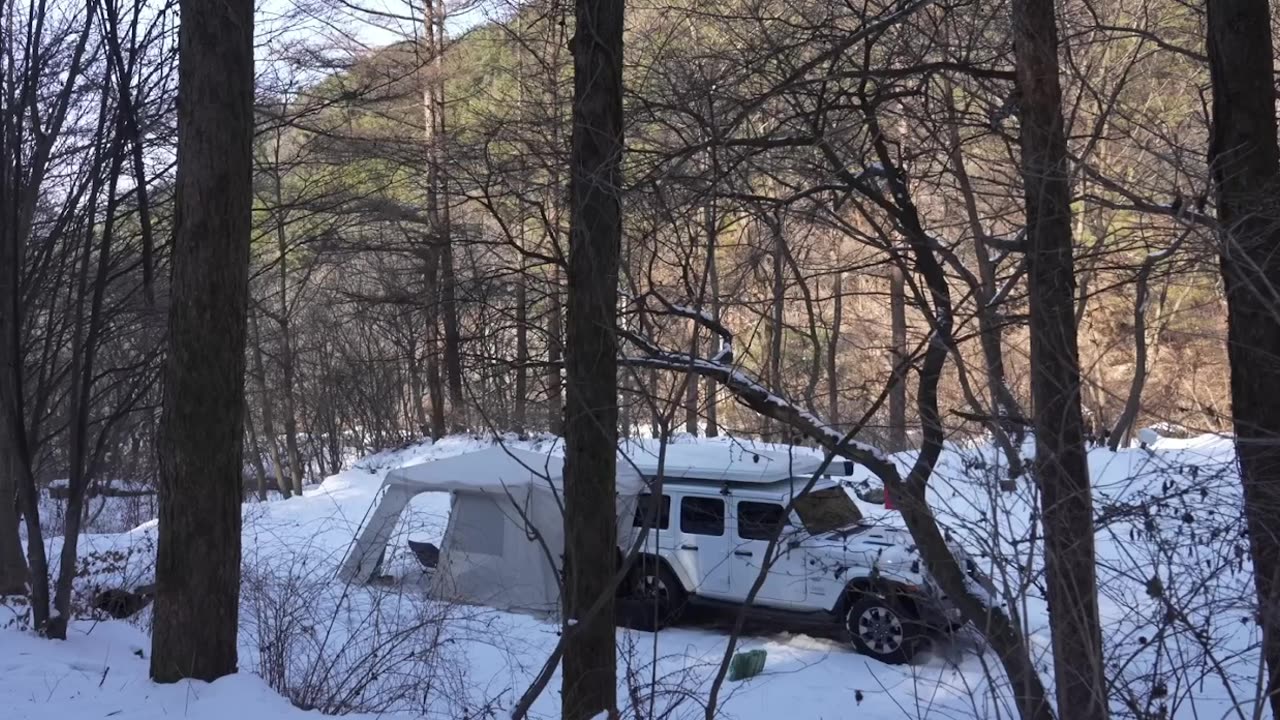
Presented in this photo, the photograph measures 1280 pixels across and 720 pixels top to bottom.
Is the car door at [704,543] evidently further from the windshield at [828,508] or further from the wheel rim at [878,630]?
the wheel rim at [878,630]

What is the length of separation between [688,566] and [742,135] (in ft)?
16.9

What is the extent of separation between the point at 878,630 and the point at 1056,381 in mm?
6157

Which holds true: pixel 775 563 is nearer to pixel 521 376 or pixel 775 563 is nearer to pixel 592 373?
pixel 521 376

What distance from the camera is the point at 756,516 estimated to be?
38.1 feet

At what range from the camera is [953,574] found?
6.95m

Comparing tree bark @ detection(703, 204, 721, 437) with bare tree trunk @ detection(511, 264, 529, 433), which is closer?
tree bark @ detection(703, 204, 721, 437)

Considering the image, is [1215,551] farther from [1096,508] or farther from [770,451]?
Result: [770,451]

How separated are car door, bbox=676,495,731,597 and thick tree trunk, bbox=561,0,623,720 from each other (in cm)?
572

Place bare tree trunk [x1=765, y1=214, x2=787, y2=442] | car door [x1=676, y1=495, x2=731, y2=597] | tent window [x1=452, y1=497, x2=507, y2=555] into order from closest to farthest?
bare tree trunk [x1=765, y1=214, x2=787, y2=442] → car door [x1=676, y1=495, x2=731, y2=597] → tent window [x1=452, y1=497, x2=507, y2=555]

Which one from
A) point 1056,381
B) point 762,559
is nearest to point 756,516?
point 762,559

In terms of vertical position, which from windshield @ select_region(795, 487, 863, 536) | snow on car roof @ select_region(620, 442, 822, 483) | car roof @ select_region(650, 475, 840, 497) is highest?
snow on car roof @ select_region(620, 442, 822, 483)

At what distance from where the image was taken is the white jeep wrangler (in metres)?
10.5

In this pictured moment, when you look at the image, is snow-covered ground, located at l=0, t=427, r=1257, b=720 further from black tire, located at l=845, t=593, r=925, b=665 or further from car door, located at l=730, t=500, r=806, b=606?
car door, located at l=730, t=500, r=806, b=606

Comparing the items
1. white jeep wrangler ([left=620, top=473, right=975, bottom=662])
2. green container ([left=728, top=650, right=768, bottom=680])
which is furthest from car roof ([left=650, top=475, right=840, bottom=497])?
green container ([left=728, top=650, right=768, bottom=680])
